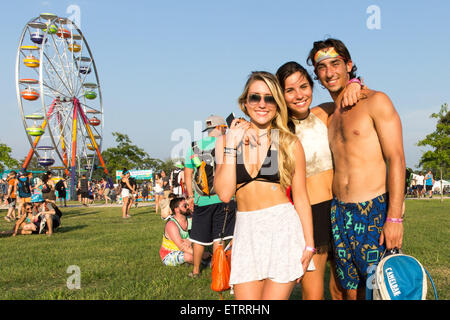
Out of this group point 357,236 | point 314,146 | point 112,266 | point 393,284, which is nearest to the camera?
point 393,284

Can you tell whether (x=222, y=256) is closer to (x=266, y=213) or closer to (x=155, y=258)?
(x=266, y=213)

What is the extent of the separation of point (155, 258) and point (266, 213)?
5306mm

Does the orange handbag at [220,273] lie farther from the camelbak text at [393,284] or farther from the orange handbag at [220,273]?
the camelbak text at [393,284]

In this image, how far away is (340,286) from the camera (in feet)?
11.6

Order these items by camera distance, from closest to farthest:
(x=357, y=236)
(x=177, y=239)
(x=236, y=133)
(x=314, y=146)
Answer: (x=236, y=133) → (x=357, y=236) → (x=314, y=146) → (x=177, y=239)

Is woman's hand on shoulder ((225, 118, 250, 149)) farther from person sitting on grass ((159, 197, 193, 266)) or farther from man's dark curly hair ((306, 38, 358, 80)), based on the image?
person sitting on grass ((159, 197, 193, 266))

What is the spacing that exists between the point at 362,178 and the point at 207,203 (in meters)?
3.13

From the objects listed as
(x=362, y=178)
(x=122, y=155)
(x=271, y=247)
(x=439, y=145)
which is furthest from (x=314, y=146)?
(x=122, y=155)

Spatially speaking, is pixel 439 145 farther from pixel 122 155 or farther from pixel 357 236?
pixel 122 155

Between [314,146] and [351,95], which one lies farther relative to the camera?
[314,146]

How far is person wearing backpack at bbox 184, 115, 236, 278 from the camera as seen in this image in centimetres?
555

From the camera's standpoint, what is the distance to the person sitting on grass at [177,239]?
6996 millimetres

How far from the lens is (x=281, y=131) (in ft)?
9.36
